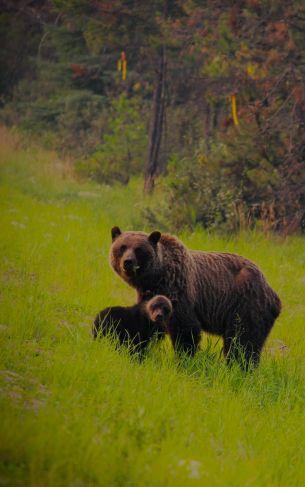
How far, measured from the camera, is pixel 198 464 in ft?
13.0

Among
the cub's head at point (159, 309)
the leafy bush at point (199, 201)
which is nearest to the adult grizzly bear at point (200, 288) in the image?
the cub's head at point (159, 309)

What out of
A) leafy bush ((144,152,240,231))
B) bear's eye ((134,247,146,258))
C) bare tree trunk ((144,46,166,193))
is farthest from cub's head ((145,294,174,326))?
bare tree trunk ((144,46,166,193))

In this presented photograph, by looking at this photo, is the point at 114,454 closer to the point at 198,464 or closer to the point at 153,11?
the point at 198,464

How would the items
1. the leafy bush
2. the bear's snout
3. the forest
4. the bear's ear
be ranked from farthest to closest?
the leafy bush, the bear's ear, the bear's snout, the forest

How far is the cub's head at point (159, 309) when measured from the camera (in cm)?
585

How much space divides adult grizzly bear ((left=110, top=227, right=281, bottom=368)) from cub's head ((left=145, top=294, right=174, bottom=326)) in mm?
340

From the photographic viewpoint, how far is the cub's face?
585 cm

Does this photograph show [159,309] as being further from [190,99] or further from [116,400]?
[190,99]

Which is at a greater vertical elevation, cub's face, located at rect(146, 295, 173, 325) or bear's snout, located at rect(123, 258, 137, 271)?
bear's snout, located at rect(123, 258, 137, 271)

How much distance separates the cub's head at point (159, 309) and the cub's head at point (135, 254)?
0.37 meters

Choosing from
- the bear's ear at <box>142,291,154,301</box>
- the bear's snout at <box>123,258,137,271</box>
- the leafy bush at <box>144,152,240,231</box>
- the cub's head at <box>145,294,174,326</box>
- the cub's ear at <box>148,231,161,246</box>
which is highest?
the cub's ear at <box>148,231,161,246</box>

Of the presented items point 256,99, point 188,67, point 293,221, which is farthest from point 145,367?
point 188,67

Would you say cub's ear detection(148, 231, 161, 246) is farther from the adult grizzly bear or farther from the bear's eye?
the bear's eye

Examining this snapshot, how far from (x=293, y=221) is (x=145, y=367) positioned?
27.3 ft
